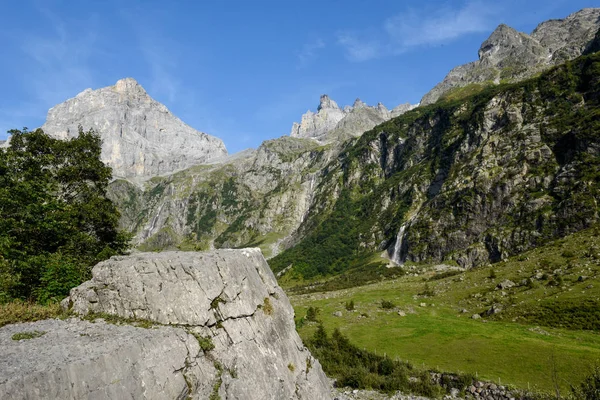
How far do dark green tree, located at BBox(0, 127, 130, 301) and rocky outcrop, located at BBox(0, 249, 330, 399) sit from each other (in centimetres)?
1050

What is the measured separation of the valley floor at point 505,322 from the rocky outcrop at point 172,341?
25432mm

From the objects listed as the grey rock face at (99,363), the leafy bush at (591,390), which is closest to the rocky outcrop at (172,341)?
the grey rock face at (99,363)

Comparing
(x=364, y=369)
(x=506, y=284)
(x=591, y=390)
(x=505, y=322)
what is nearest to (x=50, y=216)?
(x=364, y=369)

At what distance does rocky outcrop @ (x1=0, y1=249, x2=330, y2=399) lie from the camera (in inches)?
457

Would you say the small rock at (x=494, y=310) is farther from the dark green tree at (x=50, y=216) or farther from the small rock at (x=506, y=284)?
the dark green tree at (x=50, y=216)

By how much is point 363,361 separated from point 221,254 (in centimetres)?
3161

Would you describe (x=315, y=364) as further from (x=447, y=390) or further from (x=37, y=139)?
(x=37, y=139)

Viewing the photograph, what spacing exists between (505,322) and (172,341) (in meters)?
54.2

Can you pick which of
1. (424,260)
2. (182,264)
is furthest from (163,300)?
(424,260)

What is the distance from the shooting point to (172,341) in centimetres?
1509

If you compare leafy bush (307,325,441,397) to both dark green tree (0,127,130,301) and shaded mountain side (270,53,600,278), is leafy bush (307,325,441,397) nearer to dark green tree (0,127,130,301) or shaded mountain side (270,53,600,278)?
dark green tree (0,127,130,301)

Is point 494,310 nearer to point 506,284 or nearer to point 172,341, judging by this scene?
point 506,284

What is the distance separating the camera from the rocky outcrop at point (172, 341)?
11.6 m

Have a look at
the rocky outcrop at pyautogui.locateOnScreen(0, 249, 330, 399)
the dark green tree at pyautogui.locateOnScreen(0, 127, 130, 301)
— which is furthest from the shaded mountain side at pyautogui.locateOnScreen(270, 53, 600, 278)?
the dark green tree at pyautogui.locateOnScreen(0, 127, 130, 301)
